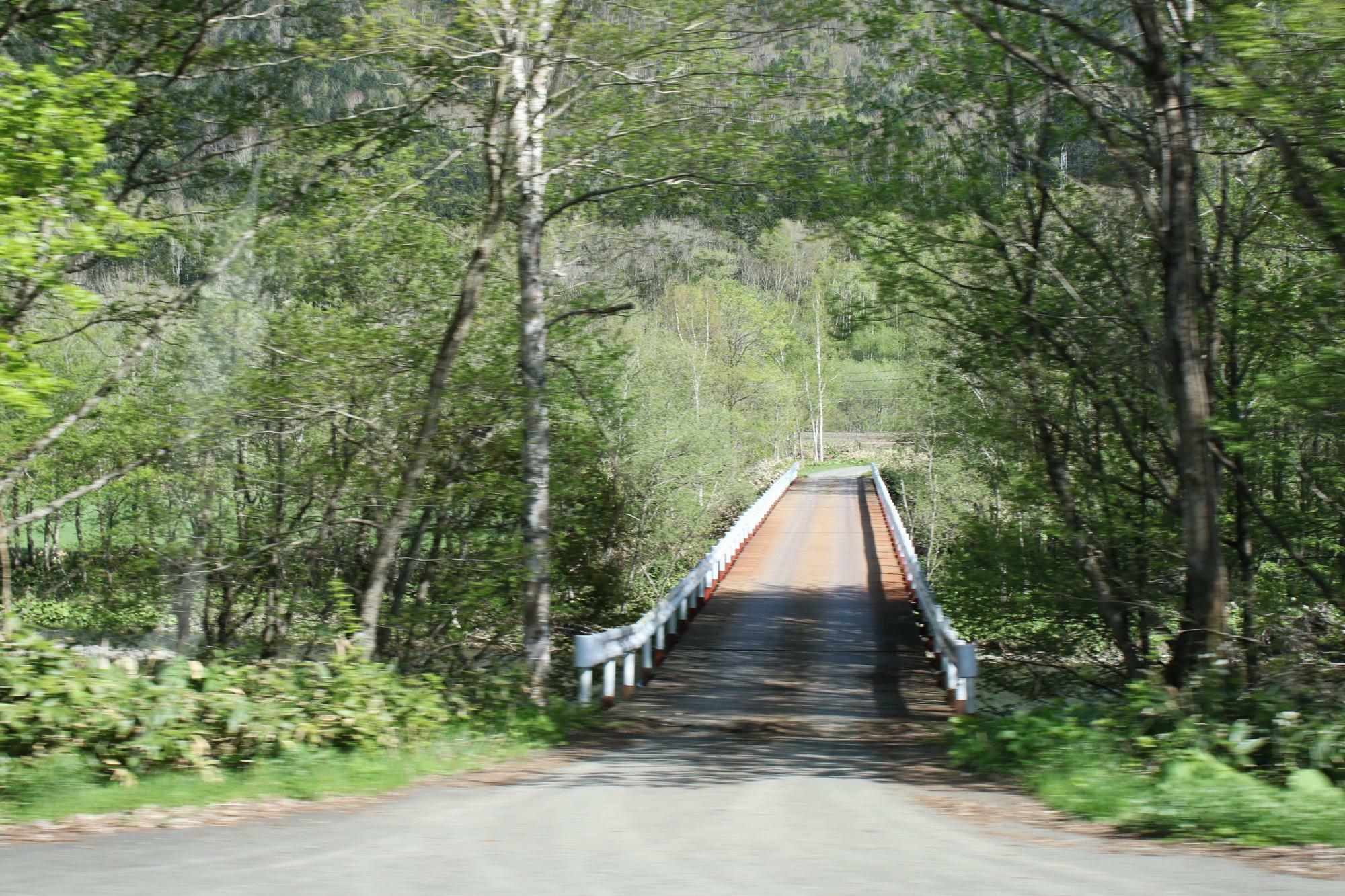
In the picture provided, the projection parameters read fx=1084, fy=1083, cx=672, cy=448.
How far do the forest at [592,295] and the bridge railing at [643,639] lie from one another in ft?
2.25

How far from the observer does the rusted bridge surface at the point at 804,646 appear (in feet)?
43.0

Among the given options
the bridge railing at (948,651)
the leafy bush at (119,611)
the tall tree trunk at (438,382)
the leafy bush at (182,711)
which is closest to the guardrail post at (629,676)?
the tall tree trunk at (438,382)

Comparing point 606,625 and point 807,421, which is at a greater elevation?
point 807,421

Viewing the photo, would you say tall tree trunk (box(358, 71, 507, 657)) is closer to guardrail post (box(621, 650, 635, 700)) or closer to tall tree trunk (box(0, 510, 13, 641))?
guardrail post (box(621, 650, 635, 700))

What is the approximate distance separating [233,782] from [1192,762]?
20.0 ft

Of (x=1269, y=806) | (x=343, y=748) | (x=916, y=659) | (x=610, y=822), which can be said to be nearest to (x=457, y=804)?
(x=610, y=822)

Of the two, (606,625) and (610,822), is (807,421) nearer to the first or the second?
(606,625)

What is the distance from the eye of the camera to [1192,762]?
264 inches

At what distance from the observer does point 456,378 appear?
44.1ft

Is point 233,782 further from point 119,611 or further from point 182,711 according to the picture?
point 119,611

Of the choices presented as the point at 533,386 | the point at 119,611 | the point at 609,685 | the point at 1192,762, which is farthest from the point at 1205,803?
the point at 119,611

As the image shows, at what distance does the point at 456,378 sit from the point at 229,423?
269cm

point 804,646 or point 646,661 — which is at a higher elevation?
point 646,661

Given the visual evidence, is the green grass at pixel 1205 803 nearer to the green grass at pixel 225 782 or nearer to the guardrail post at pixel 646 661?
the green grass at pixel 225 782
